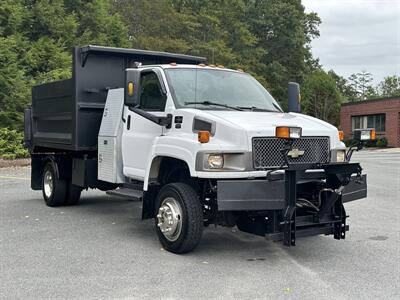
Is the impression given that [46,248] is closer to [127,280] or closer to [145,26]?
[127,280]

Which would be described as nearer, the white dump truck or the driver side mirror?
the white dump truck

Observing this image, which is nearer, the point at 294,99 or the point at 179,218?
the point at 179,218

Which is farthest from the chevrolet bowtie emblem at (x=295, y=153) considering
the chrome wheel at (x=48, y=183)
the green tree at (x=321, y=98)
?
the green tree at (x=321, y=98)

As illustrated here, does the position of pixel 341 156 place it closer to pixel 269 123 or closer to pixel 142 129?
pixel 269 123

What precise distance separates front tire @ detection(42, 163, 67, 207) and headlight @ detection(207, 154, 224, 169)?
487 cm

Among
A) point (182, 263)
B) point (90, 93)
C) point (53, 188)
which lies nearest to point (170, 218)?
point (182, 263)

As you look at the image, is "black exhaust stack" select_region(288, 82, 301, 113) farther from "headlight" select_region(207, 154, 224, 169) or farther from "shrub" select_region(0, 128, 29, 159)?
"shrub" select_region(0, 128, 29, 159)

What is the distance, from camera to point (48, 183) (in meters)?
10.1

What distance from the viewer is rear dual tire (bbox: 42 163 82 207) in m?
9.62

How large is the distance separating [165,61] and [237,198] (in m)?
4.10

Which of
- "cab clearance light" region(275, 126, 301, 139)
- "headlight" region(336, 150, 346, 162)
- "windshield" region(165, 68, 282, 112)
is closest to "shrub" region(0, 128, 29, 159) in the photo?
"windshield" region(165, 68, 282, 112)

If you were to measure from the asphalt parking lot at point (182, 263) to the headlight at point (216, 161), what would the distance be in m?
1.14

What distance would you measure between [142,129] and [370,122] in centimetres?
4170

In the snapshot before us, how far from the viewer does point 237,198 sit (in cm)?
544
